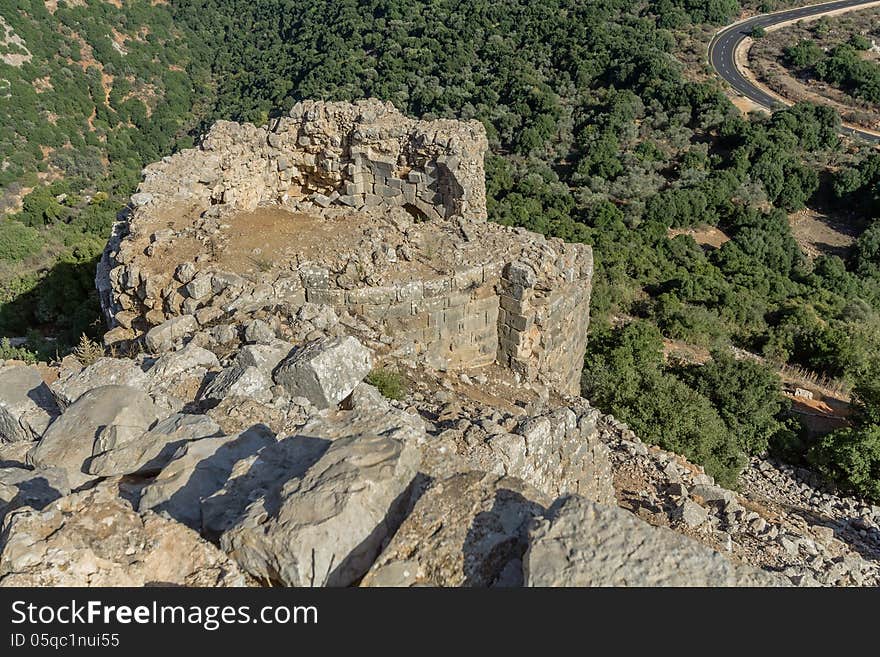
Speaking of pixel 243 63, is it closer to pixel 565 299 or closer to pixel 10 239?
pixel 10 239

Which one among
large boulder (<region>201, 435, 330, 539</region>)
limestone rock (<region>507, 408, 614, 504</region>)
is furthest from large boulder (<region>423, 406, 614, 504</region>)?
large boulder (<region>201, 435, 330, 539</region>)

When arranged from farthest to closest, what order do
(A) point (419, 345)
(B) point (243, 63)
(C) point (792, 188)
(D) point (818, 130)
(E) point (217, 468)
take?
(B) point (243, 63)
(D) point (818, 130)
(C) point (792, 188)
(A) point (419, 345)
(E) point (217, 468)

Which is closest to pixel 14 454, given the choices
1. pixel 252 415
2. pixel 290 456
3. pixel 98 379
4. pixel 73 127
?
pixel 98 379

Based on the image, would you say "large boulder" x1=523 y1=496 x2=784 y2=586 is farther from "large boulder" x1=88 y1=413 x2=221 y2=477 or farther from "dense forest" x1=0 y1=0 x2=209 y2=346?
"dense forest" x1=0 y1=0 x2=209 y2=346

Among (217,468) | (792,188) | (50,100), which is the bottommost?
(792,188)

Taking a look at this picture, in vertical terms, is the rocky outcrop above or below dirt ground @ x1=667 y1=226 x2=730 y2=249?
above

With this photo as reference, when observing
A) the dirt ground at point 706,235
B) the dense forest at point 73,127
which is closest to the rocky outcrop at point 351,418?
the dense forest at point 73,127

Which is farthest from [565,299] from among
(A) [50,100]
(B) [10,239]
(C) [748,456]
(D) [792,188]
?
(A) [50,100]

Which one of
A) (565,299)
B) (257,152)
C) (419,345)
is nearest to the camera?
(419,345)
